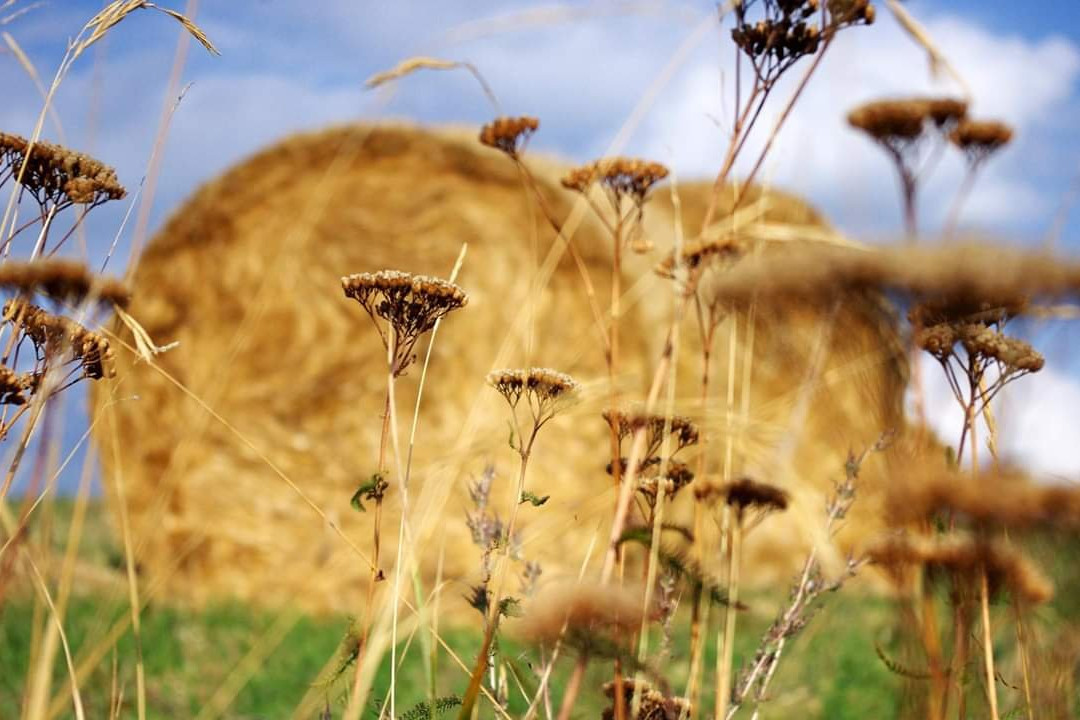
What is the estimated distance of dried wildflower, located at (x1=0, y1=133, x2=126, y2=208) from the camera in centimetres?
146

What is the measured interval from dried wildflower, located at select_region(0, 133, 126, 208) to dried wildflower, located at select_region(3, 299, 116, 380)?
17cm

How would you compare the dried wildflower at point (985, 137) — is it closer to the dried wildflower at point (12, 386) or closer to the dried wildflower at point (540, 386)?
the dried wildflower at point (540, 386)

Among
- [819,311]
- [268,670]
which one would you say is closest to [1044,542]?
[819,311]

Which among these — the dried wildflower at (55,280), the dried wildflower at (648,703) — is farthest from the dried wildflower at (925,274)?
the dried wildflower at (55,280)

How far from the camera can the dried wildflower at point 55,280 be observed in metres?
1.22

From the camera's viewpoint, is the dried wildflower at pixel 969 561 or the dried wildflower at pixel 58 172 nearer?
the dried wildflower at pixel 969 561

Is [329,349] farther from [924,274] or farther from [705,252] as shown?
[924,274]

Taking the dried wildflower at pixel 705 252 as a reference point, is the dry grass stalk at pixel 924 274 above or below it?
below

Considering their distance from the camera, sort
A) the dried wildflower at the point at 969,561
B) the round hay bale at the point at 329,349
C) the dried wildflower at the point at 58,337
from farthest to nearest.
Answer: the round hay bale at the point at 329,349 → the dried wildflower at the point at 58,337 → the dried wildflower at the point at 969,561

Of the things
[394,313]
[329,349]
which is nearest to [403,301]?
[394,313]

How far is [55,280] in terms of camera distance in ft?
4.01

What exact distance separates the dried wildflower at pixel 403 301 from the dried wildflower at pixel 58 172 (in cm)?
40

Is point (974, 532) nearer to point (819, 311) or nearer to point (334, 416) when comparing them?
point (819, 311)

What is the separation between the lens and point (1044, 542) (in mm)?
1084
